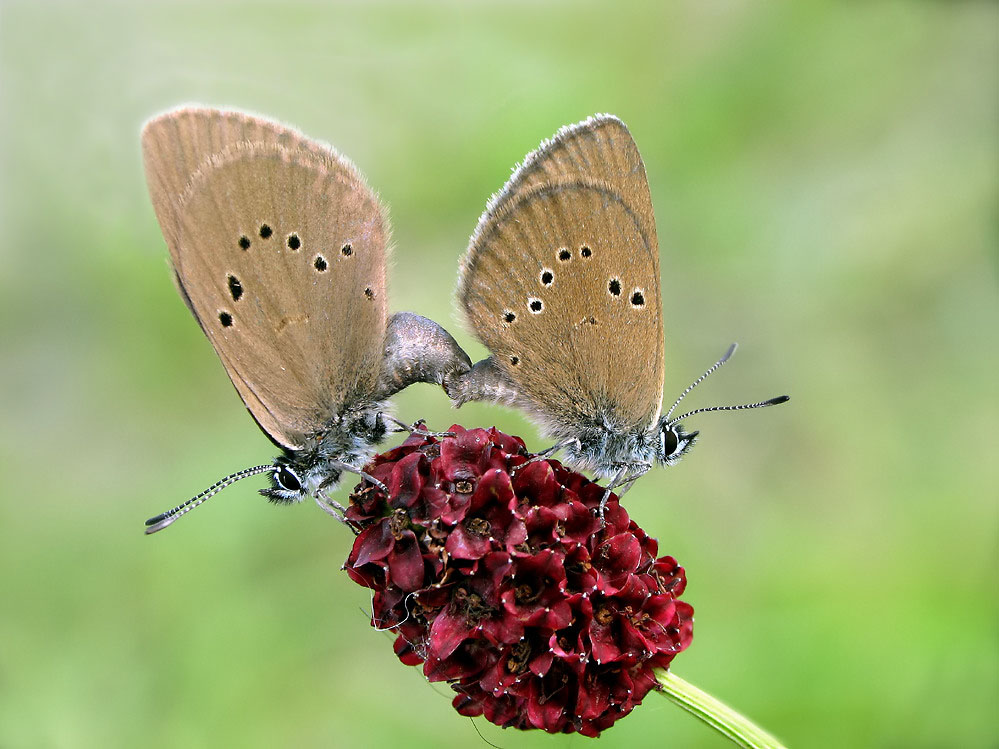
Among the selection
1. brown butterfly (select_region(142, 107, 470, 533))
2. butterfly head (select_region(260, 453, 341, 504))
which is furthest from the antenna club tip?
butterfly head (select_region(260, 453, 341, 504))

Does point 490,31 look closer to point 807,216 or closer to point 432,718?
point 807,216

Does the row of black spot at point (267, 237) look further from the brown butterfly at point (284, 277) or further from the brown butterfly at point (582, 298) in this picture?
the brown butterfly at point (582, 298)

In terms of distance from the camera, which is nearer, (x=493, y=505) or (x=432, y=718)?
(x=493, y=505)

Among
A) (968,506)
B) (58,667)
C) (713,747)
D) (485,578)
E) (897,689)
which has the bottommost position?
(58,667)

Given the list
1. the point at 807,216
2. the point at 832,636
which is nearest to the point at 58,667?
the point at 832,636

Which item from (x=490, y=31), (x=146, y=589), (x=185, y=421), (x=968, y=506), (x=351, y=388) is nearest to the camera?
(x=351, y=388)

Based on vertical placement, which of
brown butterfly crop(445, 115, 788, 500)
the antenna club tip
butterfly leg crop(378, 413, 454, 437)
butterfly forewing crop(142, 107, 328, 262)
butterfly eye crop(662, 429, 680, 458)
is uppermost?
brown butterfly crop(445, 115, 788, 500)

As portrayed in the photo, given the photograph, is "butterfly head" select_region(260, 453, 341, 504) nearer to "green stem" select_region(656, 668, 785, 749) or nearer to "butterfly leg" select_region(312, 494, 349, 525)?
"butterfly leg" select_region(312, 494, 349, 525)

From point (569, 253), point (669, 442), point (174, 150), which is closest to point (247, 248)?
point (174, 150)
